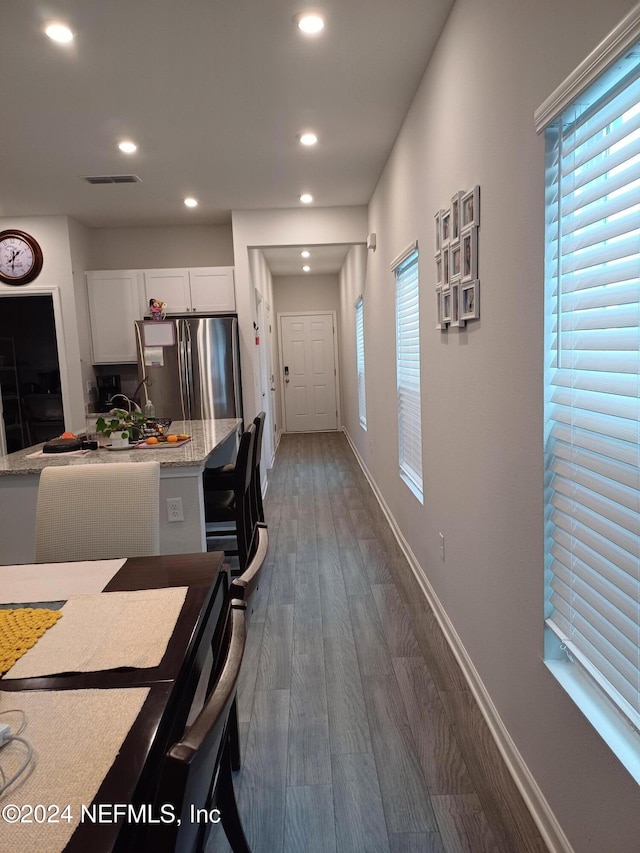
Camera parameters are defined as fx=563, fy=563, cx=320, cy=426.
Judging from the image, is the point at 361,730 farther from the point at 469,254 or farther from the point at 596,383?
the point at 469,254

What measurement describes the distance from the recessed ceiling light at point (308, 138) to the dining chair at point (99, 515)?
2.54m

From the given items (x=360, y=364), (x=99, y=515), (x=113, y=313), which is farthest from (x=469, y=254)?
(x=360, y=364)

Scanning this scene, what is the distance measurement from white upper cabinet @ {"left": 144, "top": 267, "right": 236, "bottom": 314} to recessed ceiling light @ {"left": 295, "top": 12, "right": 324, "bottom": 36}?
3.27 meters

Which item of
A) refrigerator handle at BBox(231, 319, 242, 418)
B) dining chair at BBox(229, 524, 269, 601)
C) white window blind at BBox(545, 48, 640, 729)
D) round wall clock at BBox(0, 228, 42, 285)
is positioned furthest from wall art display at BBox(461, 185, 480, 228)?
round wall clock at BBox(0, 228, 42, 285)

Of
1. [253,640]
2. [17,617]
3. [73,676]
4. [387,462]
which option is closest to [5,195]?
[387,462]

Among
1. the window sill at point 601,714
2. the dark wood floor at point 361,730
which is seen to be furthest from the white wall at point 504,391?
the dark wood floor at point 361,730

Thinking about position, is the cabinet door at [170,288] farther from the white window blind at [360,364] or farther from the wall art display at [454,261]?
the wall art display at [454,261]

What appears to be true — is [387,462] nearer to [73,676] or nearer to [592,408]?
[592,408]

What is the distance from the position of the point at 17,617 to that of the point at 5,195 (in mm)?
4322

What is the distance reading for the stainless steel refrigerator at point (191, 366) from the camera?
205 inches

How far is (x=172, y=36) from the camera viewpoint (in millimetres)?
2410

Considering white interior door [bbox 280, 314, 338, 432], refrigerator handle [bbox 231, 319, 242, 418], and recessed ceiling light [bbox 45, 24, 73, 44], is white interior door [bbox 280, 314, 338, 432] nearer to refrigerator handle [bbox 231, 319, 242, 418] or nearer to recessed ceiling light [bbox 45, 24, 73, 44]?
refrigerator handle [bbox 231, 319, 242, 418]

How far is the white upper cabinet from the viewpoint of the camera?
5.55m

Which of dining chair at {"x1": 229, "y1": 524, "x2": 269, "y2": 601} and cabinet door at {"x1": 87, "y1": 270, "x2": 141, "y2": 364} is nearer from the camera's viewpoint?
dining chair at {"x1": 229, "y1": 524, "x2": 269, "y2": 601}
